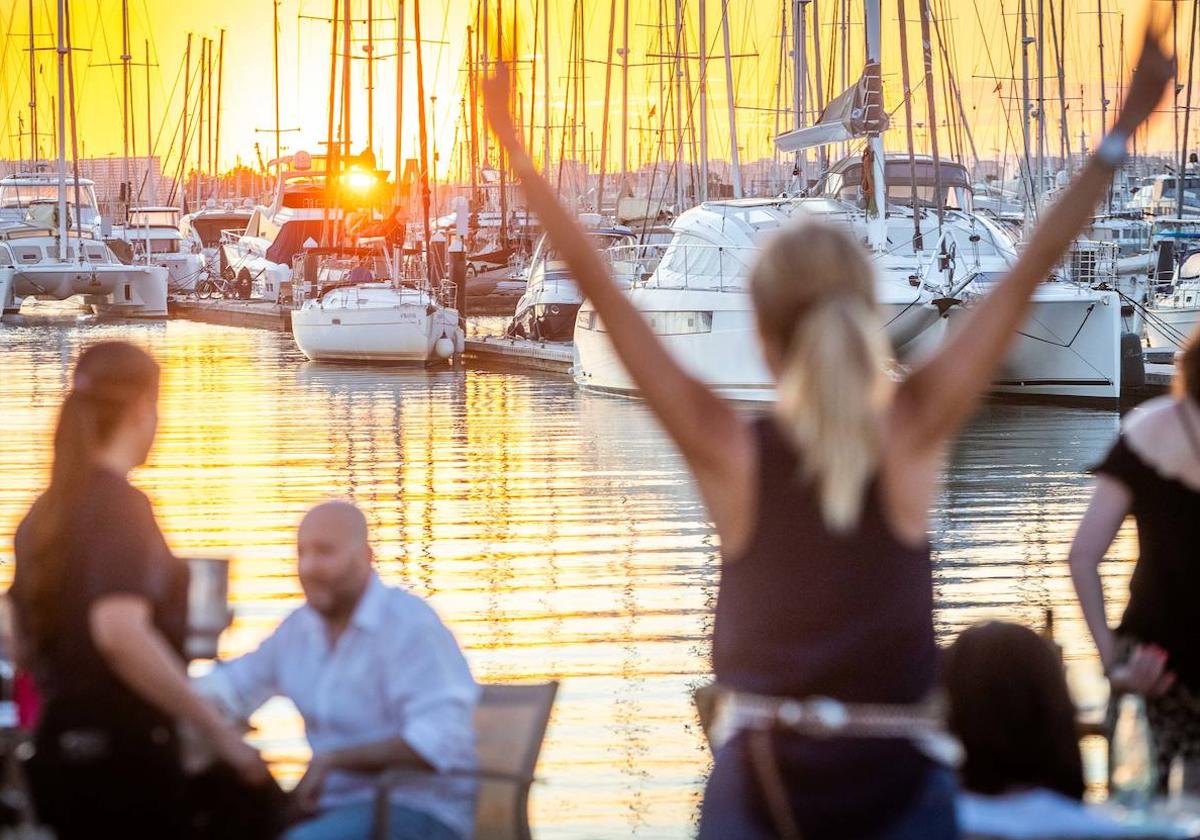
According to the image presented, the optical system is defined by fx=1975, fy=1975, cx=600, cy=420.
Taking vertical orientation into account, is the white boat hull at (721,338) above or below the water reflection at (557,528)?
above

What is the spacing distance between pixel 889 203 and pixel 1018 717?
31.6 meters

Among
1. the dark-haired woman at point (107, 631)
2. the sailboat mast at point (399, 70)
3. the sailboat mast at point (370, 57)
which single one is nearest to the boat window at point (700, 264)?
the sailboat mast at point (399, 70)

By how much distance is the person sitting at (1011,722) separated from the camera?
3346mm

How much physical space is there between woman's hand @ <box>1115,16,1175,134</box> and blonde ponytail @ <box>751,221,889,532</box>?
698 mm

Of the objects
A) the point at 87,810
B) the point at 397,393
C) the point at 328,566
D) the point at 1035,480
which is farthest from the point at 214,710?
the point at 397,393

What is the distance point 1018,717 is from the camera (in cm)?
336

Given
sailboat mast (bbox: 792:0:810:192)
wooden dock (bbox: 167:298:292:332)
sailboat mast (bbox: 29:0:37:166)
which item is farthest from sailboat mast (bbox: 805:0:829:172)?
sailboat mast (bbox: 29:0:37:166)

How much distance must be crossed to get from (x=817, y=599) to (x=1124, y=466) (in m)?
1.41

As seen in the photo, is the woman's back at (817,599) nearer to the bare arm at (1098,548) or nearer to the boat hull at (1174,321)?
the bare arm at (1098,548)

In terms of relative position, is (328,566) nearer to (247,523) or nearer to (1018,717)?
(1018,717)

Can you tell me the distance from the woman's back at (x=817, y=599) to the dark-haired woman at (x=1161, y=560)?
118cm

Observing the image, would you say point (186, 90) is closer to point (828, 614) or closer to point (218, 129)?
point (218, 129)

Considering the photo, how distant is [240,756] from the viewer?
154 inches

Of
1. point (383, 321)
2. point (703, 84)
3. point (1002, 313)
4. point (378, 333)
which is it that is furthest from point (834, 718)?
point (703, 84)
